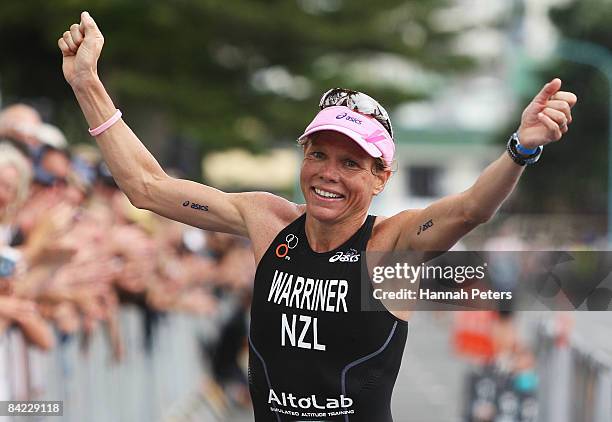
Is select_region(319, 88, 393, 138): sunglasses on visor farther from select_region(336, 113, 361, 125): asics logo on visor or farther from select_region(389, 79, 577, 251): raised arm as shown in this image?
select_region(389, 79, 577, 251): raised arm

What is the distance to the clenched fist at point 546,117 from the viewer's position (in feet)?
10.9

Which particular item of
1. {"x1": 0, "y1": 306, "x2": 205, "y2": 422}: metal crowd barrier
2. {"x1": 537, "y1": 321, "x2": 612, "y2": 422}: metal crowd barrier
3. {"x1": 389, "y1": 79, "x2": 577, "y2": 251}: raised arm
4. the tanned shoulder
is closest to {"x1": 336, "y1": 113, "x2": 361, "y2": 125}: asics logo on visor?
{"x1": 389, "y1": 79, "x2": 577, "y2": 251}: raised arm

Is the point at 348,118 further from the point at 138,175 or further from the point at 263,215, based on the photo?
the point at 138,175

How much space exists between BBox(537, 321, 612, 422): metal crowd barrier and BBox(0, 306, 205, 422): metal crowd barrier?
295 cm

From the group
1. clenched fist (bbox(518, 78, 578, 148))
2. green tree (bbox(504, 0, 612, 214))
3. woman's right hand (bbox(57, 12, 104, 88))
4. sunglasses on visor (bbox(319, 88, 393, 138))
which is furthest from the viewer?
green tree (bbox(504, 0, 612, 214))

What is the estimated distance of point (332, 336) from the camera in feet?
11.8

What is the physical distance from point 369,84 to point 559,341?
18015 millimetres

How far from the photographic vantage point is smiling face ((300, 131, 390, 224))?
144 inches

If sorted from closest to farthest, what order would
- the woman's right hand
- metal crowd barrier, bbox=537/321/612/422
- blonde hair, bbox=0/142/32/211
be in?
1. the woman's right hand
2. blonde hair, bbox=0/142/32/211
3. metal crowd barrier, bbox=537/321/612/422

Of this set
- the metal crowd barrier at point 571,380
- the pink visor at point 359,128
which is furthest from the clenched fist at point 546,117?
the metal crowd barrier at point 571,380

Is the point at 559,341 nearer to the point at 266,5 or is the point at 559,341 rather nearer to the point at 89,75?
the point at 89,75

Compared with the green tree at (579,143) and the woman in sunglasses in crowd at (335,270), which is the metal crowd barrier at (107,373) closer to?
the woman in sunglasses in crowd at (335,270)

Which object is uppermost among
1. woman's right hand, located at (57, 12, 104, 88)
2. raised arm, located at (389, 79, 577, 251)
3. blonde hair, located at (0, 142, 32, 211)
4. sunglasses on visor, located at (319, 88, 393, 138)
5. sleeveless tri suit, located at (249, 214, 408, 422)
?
blonde hair, located at (0, 142, 32, 211)

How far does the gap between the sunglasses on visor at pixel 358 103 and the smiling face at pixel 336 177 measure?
111 mm
